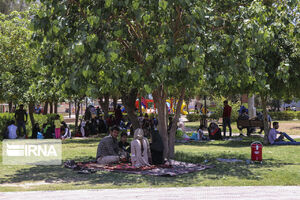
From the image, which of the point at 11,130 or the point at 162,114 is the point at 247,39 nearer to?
the point at 162,114

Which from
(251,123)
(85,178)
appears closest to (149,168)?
(85,178)

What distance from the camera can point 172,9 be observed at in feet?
30.9

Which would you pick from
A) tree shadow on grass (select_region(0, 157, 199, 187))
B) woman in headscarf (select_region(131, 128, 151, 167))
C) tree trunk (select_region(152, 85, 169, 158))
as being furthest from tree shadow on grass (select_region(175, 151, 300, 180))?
woman in headscarf (select_region(131, 128, 151, 167))

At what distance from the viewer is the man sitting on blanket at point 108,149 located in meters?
11.0

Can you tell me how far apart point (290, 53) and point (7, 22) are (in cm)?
1363

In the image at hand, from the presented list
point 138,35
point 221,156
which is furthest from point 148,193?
point 221,156

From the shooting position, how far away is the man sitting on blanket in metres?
11.0

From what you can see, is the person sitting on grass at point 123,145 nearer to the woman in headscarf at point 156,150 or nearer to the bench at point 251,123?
the woman in headscarf at point 156,150

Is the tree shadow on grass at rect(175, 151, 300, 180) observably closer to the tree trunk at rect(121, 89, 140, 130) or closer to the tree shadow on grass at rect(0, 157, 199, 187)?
the tree shadow on grass at rect(0, 157, 199, 187)

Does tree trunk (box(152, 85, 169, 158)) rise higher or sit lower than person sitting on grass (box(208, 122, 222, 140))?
higher

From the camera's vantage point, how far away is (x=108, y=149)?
11.2 metres

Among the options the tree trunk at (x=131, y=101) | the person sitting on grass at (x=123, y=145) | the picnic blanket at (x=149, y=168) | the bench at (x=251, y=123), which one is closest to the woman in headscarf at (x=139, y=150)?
the picnic blanket at (x=149, y=168)

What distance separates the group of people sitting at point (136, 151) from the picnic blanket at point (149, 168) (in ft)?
0.75

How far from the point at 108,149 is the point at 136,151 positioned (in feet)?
4.16
